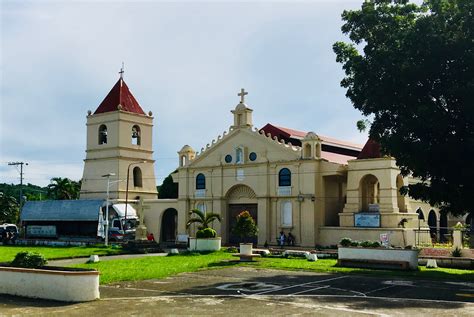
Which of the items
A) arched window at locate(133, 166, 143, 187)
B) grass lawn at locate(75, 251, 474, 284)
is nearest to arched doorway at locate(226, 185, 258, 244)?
arched window at locate(133, 166, 143, 187)

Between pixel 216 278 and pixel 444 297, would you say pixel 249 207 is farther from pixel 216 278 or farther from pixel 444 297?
pixel 444 297

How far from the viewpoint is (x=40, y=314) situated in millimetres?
14047

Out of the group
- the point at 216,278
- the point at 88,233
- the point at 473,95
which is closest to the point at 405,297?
the point at 216,278

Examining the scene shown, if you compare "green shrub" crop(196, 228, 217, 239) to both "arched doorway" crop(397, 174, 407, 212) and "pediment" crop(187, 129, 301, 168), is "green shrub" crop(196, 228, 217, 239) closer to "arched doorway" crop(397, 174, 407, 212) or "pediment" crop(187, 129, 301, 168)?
"pediment" crop(187, 129, 301, 168)

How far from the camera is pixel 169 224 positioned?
5528cm

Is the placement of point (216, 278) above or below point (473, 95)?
below

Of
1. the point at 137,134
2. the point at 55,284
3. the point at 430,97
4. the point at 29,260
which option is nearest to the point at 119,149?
the point at 137,134

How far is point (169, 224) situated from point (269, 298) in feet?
128

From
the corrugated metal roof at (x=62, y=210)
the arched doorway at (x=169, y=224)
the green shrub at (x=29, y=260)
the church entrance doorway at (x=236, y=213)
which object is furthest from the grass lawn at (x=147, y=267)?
the corrugated metal roof at (x=62, y=210)

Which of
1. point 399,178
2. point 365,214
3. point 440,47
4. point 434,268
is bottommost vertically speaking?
point 434,268

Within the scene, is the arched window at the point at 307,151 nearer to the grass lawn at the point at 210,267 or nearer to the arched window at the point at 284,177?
the arched window at the point at 284,177

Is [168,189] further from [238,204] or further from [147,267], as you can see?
[147,267]

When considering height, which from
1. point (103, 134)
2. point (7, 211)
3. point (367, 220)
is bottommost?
point (367, 220)

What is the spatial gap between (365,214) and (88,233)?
25829 millimetres
